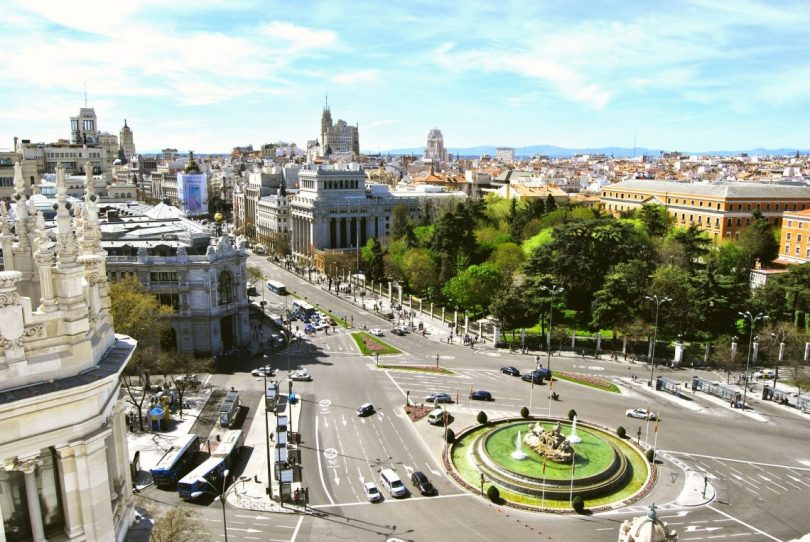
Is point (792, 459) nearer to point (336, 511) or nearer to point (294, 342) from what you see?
point (336, 511)

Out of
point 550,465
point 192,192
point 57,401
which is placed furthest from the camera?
point 192,192

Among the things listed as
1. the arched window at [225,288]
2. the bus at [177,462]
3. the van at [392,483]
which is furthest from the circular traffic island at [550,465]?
the arched window at [225,288]

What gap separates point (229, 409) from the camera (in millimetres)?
47906

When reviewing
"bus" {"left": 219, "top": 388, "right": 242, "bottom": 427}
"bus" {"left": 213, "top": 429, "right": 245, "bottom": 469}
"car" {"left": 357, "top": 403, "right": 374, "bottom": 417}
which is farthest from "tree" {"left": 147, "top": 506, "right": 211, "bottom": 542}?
"car" {"left": 357, "top": 403, "right": 374, "bottom": 417}

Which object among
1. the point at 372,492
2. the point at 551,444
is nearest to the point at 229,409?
the point at 372,492

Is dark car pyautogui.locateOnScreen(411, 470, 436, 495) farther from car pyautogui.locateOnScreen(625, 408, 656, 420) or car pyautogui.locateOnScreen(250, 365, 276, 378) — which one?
car pyautogui.locateOnScreen(250, 365, 276, 378)

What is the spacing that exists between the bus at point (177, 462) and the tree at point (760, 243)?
87.5m

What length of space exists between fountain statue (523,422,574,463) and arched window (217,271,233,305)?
38.3m

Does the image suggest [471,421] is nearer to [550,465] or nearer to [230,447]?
[550,465]

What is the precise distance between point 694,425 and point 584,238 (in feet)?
114

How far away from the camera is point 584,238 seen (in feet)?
262

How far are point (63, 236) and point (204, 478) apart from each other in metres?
31.1

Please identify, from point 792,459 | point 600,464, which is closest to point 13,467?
point 600,464

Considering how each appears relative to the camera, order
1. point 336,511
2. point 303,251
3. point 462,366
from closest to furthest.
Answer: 1. point 336,511
2. point 462,366
3. point 303,251
